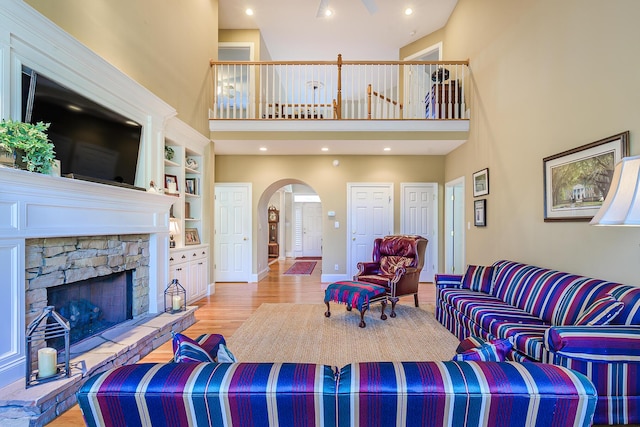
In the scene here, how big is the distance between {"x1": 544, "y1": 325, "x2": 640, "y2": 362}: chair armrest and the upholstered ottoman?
2027mm

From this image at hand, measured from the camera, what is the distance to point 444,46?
19.8 ft

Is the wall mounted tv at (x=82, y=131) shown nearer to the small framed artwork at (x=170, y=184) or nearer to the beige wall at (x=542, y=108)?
the small framed artwork at (x=170, y=184)

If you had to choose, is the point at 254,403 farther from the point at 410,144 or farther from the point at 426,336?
the point at 410,144

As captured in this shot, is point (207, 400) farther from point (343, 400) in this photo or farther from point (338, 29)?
point (338, 29)

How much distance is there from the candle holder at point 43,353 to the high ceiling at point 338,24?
567 centimetres

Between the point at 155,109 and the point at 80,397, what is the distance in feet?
11.3

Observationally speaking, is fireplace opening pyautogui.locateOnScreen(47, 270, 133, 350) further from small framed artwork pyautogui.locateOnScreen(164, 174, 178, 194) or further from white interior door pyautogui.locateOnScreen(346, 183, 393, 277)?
white interior door pyautogui.locateOnScreen(346, 183, 393, 277)

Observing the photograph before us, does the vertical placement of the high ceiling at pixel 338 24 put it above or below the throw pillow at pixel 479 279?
above

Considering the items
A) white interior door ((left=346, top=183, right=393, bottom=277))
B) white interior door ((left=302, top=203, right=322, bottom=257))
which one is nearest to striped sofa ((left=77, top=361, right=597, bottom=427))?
white interior door ((left=346, top=183, right=393, bottom=277))

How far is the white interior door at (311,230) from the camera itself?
1079cm

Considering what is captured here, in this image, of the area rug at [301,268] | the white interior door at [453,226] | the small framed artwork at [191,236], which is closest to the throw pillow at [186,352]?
the small framed artwork at [191,236]

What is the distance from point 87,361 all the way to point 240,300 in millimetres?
2633

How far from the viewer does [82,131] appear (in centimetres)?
256

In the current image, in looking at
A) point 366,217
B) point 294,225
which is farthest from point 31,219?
point 294,225
